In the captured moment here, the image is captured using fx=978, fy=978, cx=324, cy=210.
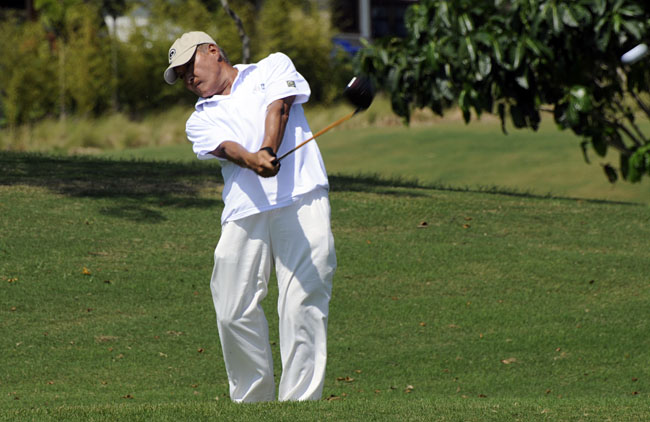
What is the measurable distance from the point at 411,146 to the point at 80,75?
12.4 meters

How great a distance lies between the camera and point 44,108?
3209cm

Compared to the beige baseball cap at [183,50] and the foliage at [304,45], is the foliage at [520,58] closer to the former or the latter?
the beige baseball cap at [183,50]

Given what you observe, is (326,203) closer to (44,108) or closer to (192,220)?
(192,220)

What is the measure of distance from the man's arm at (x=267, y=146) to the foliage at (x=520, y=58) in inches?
283

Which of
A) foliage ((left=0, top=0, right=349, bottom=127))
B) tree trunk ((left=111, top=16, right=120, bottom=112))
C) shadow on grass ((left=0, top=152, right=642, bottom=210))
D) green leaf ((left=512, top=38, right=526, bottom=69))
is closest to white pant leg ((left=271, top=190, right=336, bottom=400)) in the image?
shadow on grass ((left=0, top=152, right=642, bottom=210))

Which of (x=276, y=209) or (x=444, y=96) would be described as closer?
(x=276, y=209)

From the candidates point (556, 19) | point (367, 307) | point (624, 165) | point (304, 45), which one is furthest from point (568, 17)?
point (304, 45)

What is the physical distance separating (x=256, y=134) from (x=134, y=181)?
328 inches

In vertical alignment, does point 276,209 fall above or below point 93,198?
above

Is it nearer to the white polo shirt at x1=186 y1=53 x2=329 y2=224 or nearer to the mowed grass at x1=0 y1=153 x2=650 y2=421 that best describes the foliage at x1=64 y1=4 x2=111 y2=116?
the mowed grass at x1=0 y1=153 x2=650 y2=421

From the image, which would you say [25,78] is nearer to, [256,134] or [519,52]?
[519,52]

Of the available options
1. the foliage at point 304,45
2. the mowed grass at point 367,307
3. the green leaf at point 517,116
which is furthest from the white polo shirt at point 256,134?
the foliage at point 304,45

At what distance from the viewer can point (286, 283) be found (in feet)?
16.0

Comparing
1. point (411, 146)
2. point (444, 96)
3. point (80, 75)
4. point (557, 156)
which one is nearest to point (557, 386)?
point (444, 96)
